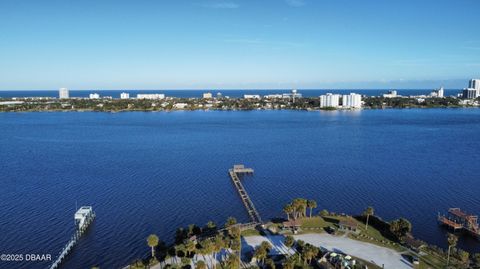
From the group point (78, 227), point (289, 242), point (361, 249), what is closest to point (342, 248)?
point (361, 249)

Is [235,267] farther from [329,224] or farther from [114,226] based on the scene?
[114,226]

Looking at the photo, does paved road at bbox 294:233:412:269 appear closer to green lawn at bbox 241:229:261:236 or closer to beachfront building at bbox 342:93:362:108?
green lawn at bbox 241:229:261:236

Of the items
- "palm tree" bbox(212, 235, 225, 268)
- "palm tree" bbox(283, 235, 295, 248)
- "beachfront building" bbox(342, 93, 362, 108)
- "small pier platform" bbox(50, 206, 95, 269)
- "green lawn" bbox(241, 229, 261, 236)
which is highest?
"beachfront building" bbox(342, 93, 362, 108)

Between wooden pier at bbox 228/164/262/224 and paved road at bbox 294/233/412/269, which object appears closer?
paved road at bbox 294/233/412/269

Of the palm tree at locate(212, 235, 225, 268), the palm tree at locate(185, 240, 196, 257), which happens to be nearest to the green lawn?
the palm tree at locate(212, 235, 225, 268)

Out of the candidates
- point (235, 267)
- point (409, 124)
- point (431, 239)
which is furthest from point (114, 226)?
point (409, 124)
